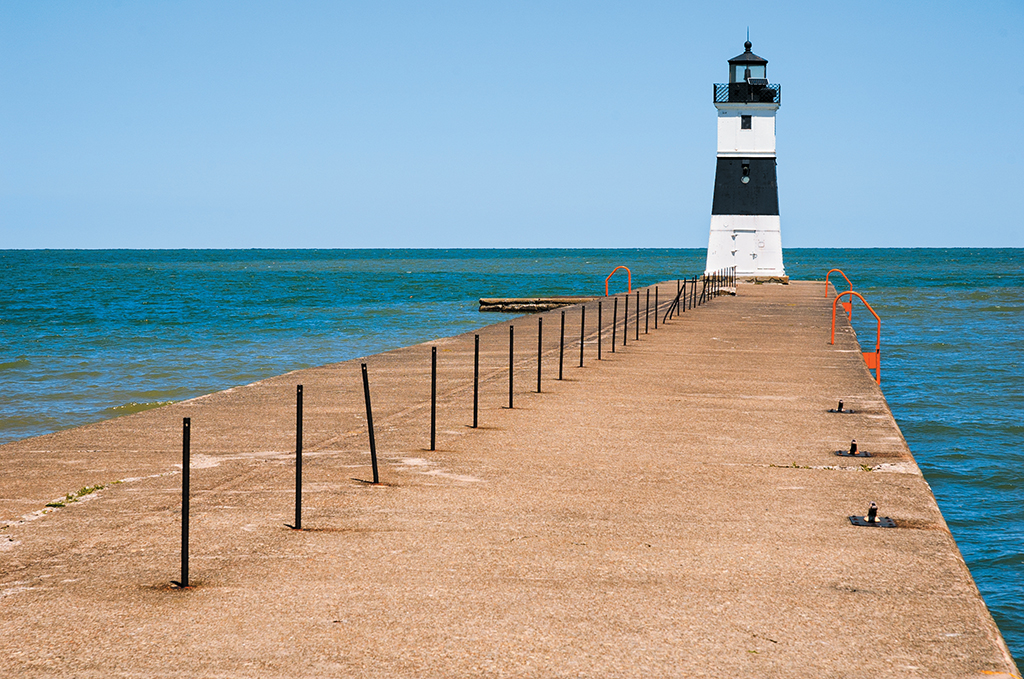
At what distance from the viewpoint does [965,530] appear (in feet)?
36.9

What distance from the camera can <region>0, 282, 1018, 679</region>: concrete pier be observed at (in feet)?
16.3

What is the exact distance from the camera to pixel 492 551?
256 inches

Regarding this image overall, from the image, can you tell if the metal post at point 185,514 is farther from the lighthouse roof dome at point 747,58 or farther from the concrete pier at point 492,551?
the lighthouse roof dome at point 747,58

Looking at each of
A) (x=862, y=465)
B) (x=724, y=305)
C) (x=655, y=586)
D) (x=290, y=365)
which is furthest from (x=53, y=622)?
(x=724, y=305)

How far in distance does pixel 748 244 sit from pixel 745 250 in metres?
0.30

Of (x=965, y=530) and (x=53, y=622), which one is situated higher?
(x=53, y=622)

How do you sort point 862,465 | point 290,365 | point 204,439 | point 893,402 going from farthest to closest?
point 290,365 < point 893,402 < point 204,439 < point 862,465

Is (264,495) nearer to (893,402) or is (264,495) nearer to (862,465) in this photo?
(862,465)

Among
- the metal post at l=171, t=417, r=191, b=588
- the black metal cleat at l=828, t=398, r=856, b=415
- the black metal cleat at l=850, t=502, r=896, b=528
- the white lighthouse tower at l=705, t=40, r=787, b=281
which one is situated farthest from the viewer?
the white lighthouse tower at l=705, t=40, r=787, b=281

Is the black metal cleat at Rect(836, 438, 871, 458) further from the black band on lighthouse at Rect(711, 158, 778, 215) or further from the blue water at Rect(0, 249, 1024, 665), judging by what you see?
the black band on lighthouse at Rect(711, 158, 778, 215)

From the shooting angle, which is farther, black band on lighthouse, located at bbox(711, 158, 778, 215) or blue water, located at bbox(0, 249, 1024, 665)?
black band on lighthouse, located at bbox(711, 158, 778, 215)

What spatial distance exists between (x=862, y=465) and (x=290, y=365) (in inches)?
829

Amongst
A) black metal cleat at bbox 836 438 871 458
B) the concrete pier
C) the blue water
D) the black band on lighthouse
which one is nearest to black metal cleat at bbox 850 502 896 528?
the concrete pier

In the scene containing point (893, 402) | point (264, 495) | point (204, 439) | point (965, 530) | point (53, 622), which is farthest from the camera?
point (893, 402)
